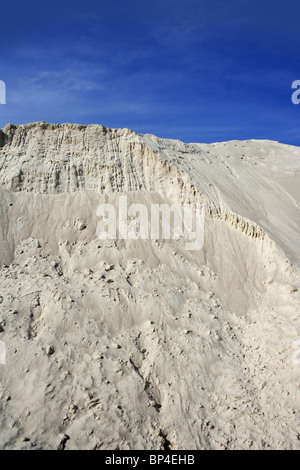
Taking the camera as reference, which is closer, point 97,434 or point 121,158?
point 97,434

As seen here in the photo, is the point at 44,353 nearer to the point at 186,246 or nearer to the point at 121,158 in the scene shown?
the point at 186,246

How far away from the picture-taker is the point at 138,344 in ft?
37.9

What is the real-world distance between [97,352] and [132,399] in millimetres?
1879

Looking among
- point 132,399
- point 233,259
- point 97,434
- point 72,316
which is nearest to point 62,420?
point 97,434

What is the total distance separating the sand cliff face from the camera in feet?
31.0

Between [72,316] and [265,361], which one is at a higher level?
[72,316]

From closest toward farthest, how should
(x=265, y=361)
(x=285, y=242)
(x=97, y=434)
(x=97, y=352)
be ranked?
(x=97, y=434) → (x=97, y=352) → (x=265, y=361) → (x=285, y=242)

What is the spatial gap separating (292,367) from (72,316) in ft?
25.6

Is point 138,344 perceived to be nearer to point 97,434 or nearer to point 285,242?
point 97,434

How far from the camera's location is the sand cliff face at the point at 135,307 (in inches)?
372

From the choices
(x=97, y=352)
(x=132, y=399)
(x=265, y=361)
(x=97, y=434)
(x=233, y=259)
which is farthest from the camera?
(x=233, y=259)

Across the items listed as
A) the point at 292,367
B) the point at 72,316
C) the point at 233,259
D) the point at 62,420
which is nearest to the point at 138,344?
the point at 72,316

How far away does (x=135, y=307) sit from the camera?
12398 mm

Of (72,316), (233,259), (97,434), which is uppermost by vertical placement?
(233,259)
